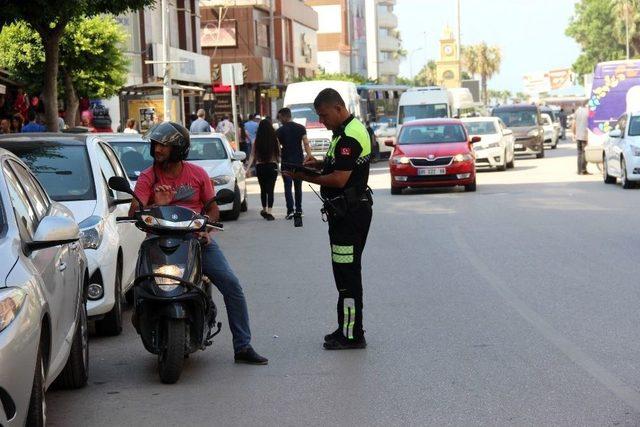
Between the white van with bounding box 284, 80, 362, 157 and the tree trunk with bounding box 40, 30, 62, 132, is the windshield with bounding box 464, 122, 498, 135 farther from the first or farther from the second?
the tree trunk with bounding box 40, 30, 62, 132

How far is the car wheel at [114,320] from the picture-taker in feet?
32.4

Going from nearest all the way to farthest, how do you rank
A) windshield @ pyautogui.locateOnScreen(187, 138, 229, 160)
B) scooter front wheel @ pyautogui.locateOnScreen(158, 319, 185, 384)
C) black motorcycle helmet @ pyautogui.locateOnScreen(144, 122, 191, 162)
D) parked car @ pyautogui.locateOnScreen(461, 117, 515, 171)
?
1. scooter front wheel @ pyautogui.locateOnScreen(158, 319, 185, 384)
2. black motorcycle helmet @ pyautogui.locateOnScreen(144, 122, 191, 162)
3. windshield @ pyautogui.locateOnScreen(187, 138, 229, 160)
4. parked car @ pyautogui.locateOnScreen(461, 117, 515, 171)

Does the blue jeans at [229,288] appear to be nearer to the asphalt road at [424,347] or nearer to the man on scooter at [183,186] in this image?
the man on scooter at [183,186]

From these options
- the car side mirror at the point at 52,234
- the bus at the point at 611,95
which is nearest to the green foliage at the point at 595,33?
the bus at the point at 611,95

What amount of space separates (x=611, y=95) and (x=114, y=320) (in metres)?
27.5

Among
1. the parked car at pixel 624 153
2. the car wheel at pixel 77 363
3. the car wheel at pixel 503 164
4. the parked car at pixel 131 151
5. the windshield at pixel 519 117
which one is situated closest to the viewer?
the car wheel at pixel 77 363

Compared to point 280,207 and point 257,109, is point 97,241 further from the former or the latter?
point 257,109

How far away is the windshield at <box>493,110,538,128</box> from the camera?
150ft

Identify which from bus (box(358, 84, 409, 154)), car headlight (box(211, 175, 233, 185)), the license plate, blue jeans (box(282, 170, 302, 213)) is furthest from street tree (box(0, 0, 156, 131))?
bus (box(358, 84, 409, 154))

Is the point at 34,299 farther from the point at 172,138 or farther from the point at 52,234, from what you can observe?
the point at 172,138

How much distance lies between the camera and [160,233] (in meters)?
8.04

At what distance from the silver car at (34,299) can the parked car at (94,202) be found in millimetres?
1267

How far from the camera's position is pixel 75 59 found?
96.0 feet

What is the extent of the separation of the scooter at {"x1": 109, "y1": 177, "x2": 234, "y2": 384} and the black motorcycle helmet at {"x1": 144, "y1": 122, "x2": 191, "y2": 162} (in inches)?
14.1
